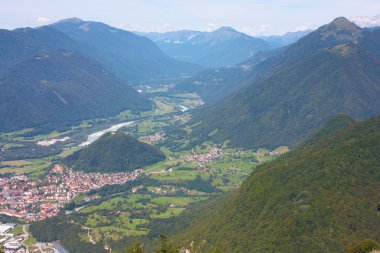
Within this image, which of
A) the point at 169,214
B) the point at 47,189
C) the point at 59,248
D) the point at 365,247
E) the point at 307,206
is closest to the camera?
the point at 365,247

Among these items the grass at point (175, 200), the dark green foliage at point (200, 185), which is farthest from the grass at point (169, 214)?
the dark green foliage at point (200, 185)

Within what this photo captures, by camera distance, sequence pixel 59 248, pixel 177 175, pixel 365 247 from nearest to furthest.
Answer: pixel 365 247
pixel 59 248
pixel 177 175

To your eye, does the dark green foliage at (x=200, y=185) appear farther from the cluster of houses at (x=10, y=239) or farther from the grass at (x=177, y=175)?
the cluster of houses at (x=10, y=239)

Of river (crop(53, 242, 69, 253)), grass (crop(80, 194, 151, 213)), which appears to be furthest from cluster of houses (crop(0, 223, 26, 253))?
grass (crop(80, 194, 151, 213))

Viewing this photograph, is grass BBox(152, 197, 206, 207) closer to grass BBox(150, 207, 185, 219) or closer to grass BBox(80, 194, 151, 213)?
grass BBox(80, 194, 151, 213)

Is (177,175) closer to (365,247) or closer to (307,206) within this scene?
(307,206)

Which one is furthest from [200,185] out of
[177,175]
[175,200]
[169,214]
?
[169,214]
